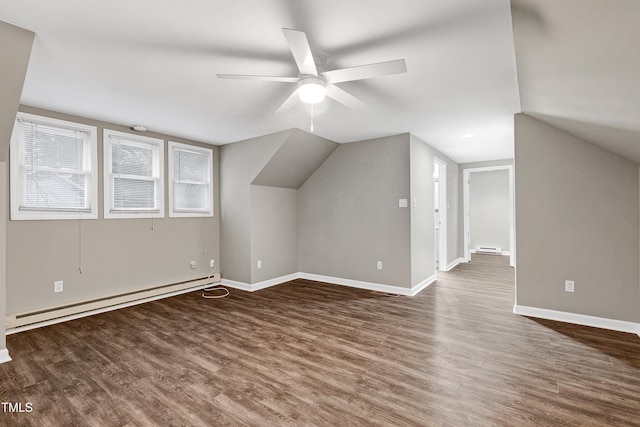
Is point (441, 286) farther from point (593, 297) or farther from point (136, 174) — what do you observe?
point (136, 174)

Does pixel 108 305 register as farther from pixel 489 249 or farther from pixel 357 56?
pixel 489 249

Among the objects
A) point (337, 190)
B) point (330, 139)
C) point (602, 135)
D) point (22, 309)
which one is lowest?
point (22, 309)

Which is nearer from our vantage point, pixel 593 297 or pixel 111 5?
pixel 111 5

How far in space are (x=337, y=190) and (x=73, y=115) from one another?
364cm

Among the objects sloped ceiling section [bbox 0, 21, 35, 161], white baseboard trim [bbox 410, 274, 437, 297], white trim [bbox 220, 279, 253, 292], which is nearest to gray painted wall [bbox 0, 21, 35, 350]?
sloped ceiling section [bbox 0, 21, 35, 161]

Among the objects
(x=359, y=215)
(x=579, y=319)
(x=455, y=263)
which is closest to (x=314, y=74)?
(x=359, y=215)

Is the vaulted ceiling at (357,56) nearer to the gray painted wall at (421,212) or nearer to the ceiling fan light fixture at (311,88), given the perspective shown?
the ceiling fan light fixture at (311,88)

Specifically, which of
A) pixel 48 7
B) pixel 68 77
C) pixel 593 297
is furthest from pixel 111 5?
pixel 593 297

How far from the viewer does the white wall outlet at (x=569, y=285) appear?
3.25 m

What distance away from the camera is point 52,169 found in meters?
3.43

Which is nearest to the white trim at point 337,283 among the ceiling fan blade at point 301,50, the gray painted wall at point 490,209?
the ceiling fan blade at point 301,50

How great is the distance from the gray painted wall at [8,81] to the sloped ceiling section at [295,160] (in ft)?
8.94

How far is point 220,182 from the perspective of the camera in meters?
5.22

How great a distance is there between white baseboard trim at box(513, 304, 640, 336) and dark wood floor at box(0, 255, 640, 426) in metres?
0.13
